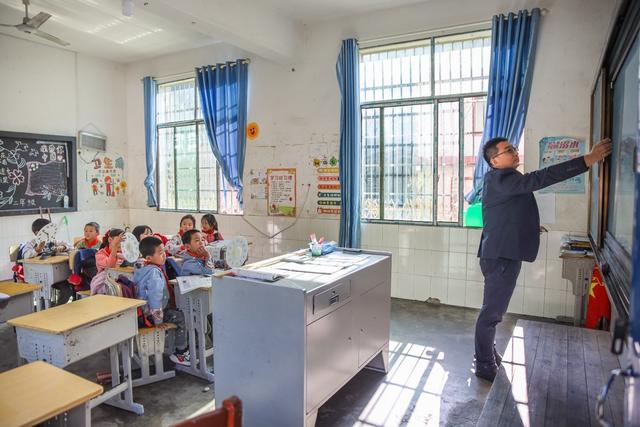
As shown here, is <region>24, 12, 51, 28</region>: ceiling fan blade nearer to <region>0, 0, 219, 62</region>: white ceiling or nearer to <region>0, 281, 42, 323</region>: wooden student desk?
<region>0, 0, 219, 62</region>: white ceiling

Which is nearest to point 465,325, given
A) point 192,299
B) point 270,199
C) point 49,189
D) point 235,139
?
point 192,299

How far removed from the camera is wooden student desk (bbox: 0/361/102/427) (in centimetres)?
151

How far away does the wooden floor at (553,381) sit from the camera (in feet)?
5.45

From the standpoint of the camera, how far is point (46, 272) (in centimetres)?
434

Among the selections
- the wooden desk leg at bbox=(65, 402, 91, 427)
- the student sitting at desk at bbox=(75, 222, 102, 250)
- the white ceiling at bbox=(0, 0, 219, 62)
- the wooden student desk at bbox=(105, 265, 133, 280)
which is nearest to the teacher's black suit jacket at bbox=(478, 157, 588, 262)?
the wooden desk leg at bbox=(65, 402, 91, 427)

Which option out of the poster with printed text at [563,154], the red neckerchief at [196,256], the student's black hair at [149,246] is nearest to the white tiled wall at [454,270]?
the poster with printed text at [563,154]

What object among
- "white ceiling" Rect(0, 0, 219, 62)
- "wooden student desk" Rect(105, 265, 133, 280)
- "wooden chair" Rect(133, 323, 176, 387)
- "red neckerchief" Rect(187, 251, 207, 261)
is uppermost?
"white ceiling" Rect(0, 0, 219, 62)

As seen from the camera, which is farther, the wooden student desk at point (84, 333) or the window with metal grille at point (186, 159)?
the window with metal grille at point (186, 159)

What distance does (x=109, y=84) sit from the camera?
23.5 feet

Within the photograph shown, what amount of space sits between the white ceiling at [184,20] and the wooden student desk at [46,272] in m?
2.60

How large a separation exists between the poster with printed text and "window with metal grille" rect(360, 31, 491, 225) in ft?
2.16

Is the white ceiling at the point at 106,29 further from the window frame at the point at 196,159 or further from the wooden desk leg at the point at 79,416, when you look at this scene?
the wooden desk leg at the point at 79,416

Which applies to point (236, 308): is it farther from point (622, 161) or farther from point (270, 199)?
point (270, 199)

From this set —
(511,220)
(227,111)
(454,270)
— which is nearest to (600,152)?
(511,220)
